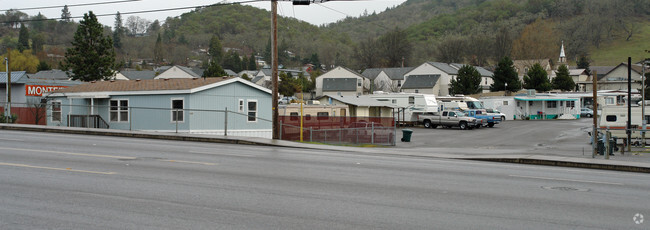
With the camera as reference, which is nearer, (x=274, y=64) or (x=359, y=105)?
(x=274, y=64)

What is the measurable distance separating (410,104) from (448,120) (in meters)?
4.20

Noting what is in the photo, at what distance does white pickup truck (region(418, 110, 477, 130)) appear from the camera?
49.4 meters

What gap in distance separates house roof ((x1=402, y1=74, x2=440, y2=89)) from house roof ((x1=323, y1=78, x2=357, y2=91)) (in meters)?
8.80

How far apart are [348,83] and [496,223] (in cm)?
8426

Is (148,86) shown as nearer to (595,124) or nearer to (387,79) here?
(595,124)

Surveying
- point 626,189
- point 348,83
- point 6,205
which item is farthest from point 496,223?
point 348,83

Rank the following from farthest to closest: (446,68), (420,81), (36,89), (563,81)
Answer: (446,68)
(420,81)
(563,81)
(36,89)

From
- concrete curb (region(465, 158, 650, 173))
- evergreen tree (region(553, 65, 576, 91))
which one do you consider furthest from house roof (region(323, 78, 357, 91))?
concrete curb (region(465, 158, 650, 173))

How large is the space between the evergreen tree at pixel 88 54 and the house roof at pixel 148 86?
21.7 metres

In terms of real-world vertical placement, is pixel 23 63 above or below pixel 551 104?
above

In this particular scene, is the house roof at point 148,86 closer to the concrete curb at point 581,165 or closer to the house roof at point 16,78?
the house roof at point 16,78

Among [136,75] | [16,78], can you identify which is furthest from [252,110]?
[136,75]

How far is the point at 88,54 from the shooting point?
55.1 m

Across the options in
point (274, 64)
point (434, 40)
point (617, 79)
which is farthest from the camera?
point (434, 40)
